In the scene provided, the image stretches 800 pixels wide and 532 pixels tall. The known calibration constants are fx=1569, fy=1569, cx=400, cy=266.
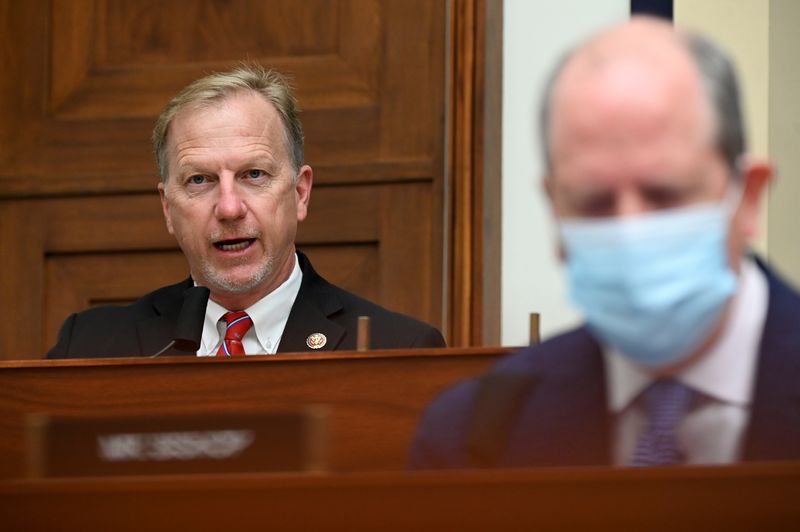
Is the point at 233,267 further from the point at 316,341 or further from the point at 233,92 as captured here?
the point at 233,92

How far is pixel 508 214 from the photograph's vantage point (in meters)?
4.04

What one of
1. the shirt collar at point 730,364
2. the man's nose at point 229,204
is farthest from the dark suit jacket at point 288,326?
the shirt collar at point 730,364

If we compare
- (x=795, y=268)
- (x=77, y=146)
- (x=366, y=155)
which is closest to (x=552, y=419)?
(x=795, y=268)

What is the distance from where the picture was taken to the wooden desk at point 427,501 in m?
1.42

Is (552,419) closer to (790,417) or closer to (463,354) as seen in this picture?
(790,417)

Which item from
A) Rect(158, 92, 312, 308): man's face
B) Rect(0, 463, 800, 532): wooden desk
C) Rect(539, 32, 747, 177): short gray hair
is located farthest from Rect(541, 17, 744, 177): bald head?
Rect(158, 92, 312, 308): man's face

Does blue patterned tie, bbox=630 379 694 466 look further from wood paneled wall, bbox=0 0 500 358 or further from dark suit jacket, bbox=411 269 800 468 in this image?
wood paneled wall, bbox=0 0 500 358

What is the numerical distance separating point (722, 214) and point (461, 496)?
379 mm

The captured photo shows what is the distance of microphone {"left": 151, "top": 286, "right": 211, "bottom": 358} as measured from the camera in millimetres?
3311

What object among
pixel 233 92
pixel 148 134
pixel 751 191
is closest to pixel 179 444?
pixel 751 191

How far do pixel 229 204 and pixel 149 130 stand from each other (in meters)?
1.07

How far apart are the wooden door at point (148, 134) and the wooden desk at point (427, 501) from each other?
8.53 feet

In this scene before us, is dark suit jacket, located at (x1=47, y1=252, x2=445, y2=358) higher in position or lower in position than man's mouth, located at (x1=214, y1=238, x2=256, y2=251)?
lower

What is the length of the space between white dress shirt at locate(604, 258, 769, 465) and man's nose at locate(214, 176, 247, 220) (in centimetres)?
187
